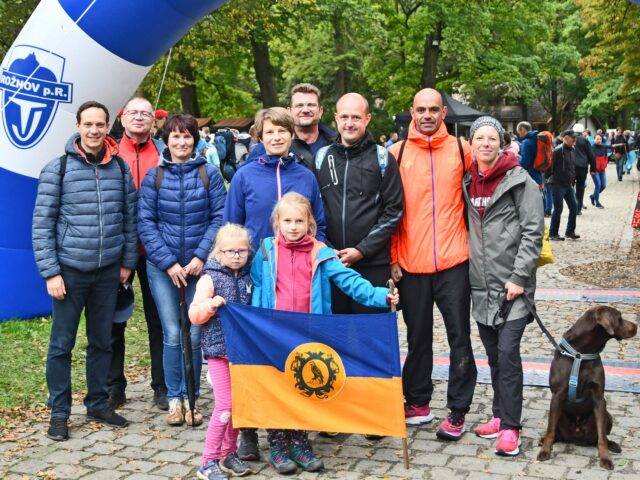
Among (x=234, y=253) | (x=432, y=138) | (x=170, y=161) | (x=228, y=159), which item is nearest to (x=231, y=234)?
(x=234, y=253)

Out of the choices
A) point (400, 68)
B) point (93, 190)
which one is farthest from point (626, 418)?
point (400, 68)

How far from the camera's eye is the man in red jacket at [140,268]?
6.16 metres

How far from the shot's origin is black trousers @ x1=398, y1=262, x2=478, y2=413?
5.48m

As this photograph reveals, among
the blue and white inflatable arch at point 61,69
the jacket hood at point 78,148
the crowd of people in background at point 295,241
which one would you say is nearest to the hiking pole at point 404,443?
the crowd of people in background at point 295,241

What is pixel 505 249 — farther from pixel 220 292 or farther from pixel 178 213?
pixel 178 213

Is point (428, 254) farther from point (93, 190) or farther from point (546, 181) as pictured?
point (546, 181)

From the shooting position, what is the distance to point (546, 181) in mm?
16984

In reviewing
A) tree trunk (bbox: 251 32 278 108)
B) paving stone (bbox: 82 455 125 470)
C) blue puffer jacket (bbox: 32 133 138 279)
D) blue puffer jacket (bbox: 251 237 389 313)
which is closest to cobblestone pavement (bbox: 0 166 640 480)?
paving stone (bbox: 82 455 125 470)

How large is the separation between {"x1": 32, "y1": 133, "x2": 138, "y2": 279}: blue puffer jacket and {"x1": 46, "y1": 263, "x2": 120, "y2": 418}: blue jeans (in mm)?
118

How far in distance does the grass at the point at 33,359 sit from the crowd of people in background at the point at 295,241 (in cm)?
87

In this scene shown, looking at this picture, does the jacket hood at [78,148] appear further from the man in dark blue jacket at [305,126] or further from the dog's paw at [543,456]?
the dog's paw at [543,456]

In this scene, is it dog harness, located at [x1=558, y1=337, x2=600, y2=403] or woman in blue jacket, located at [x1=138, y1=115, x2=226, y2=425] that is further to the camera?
woman in blue jacket, located at [x1=138, y1=115, x2=226, y2=425]

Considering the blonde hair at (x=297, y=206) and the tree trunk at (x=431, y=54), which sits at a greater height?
the tree trunk at (x=431, y=54)

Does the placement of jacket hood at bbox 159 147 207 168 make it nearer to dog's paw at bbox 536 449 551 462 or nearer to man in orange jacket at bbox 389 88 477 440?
man in orange jacket at bbox 389 88 477 440
